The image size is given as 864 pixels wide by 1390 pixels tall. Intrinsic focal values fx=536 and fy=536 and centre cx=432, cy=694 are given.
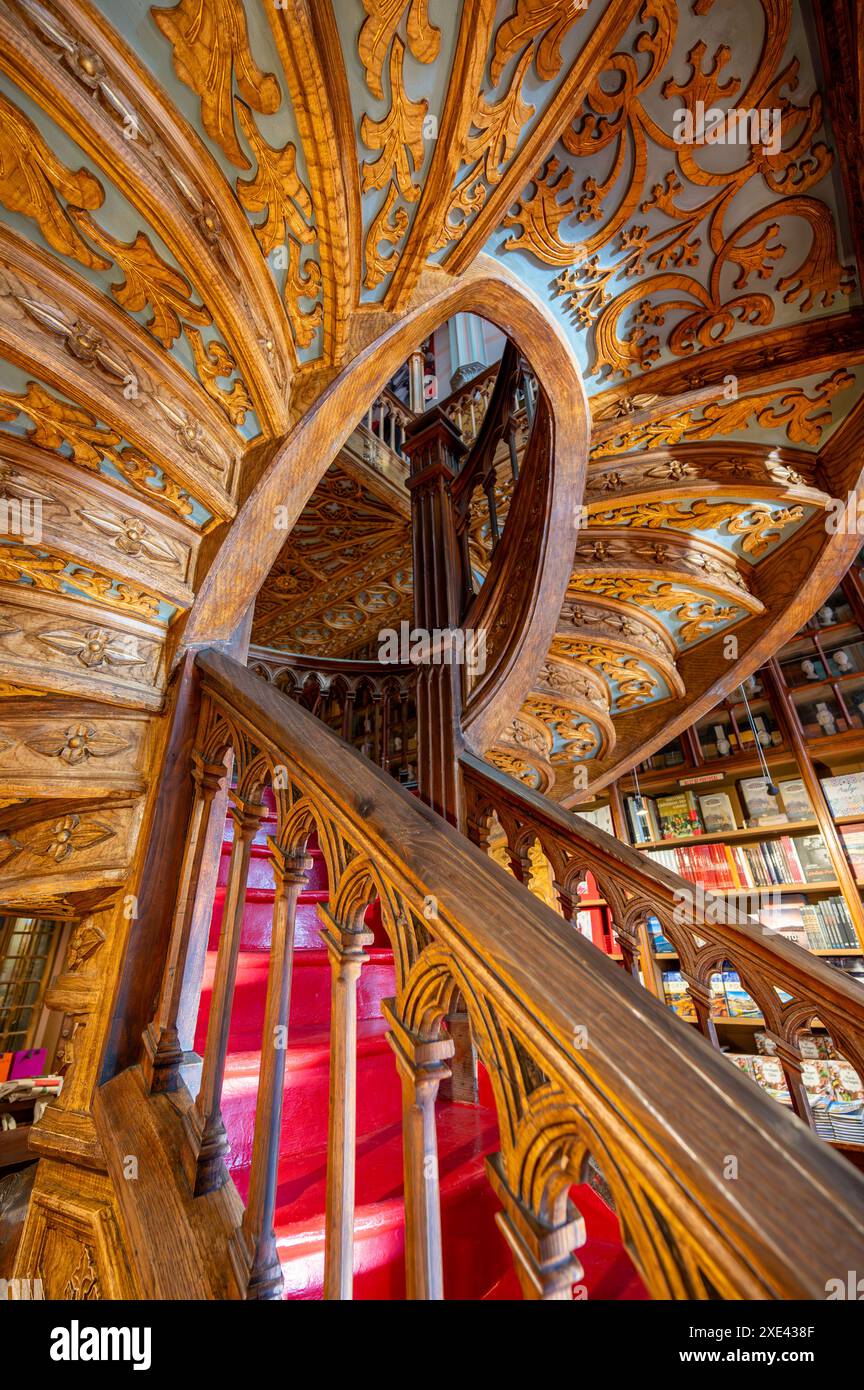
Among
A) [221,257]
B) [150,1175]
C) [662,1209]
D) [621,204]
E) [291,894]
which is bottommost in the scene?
[150,1175]

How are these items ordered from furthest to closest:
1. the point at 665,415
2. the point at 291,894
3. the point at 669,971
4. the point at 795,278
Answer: the point at 669,971, the point at 665,415, the point at 795,278, the point at 291,894

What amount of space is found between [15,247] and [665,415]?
74.6 inches

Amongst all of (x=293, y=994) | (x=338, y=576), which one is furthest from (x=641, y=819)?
(x=293, y=994)

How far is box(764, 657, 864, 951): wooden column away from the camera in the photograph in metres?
2.98

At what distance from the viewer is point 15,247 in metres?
0.77

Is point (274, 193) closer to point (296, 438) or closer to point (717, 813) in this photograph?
point (296, 438)

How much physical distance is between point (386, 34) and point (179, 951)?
60.4 inches

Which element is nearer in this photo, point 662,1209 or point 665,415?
point 662,1209

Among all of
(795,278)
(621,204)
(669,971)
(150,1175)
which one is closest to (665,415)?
(795,278)

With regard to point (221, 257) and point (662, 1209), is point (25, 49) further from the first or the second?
point (662, 1209)

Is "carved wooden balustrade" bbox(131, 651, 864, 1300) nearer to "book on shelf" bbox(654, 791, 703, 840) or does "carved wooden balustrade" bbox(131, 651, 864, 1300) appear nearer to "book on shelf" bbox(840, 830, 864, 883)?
"book on shelf" bbox(840, 830, 864, 883)

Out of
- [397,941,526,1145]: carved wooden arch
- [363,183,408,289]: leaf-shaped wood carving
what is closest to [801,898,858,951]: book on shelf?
[397,941,526,1145]: carved wooden arch

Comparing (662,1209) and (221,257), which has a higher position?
(221,257)

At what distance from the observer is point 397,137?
0.96 metres
